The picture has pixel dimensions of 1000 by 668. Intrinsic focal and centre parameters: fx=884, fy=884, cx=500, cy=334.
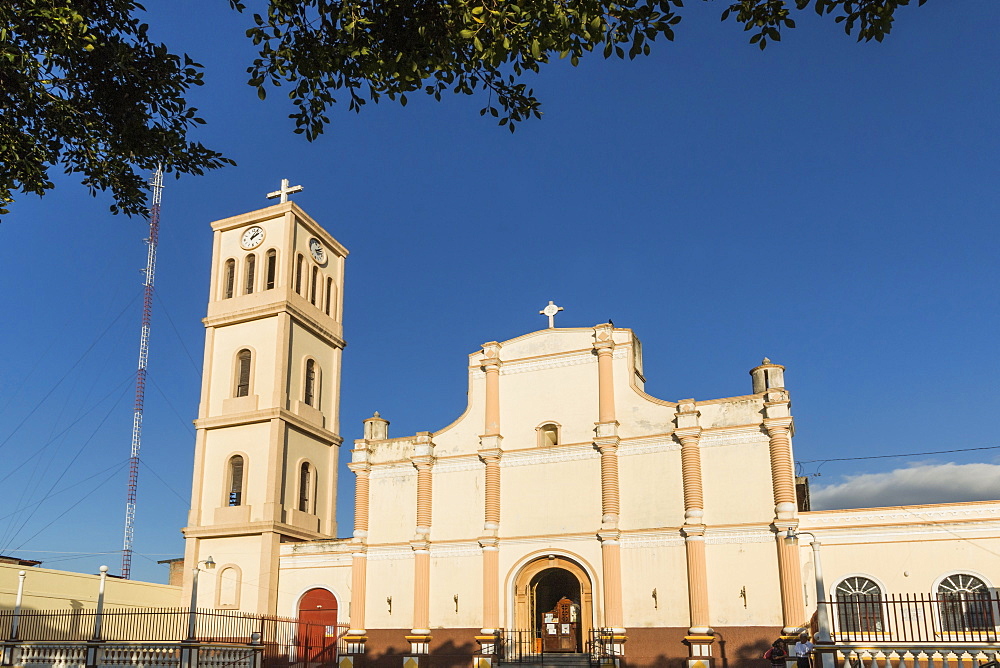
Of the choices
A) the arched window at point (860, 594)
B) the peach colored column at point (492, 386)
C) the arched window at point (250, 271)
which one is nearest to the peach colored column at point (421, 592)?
the peach colored column at point (492, 386)

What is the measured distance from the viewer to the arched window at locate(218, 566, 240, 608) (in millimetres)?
32375

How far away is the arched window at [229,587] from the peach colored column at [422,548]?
7094 mm

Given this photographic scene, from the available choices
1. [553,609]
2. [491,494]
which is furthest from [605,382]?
[553,609]

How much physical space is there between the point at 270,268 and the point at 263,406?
6.10 meters

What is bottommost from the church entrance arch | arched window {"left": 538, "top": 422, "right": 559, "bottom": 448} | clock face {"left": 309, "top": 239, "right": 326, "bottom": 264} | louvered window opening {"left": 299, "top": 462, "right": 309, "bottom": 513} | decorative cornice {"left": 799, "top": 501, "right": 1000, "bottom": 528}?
the church entrance arch

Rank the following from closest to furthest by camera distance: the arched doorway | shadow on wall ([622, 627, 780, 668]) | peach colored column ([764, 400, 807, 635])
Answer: peach colored column ([764, 400, 807, 635])
shadow on wall ([622, 627, 780, 668])
the arched doorway

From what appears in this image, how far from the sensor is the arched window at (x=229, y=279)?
37.7 m

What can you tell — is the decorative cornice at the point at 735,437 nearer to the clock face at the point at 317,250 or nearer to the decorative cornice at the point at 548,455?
the decorative cornice at the point at 548,455

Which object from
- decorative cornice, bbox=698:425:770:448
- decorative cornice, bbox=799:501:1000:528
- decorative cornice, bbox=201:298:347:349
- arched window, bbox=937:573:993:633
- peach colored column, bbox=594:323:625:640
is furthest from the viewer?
decorative cornice, bbox=201:298:347:349

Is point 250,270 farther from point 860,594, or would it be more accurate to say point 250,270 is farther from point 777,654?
point 860,594

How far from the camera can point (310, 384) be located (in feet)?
122

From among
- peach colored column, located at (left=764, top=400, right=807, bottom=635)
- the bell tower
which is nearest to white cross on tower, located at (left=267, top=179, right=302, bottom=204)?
the bell tower

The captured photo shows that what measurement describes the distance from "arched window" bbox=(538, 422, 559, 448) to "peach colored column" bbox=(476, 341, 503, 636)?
1.44m

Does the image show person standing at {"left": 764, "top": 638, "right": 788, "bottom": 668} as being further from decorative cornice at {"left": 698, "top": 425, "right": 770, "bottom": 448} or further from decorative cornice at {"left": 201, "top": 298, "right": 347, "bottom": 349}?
decorative cornice at {"left": 201, "top": 298, "right": 347, "bottom": 349}
